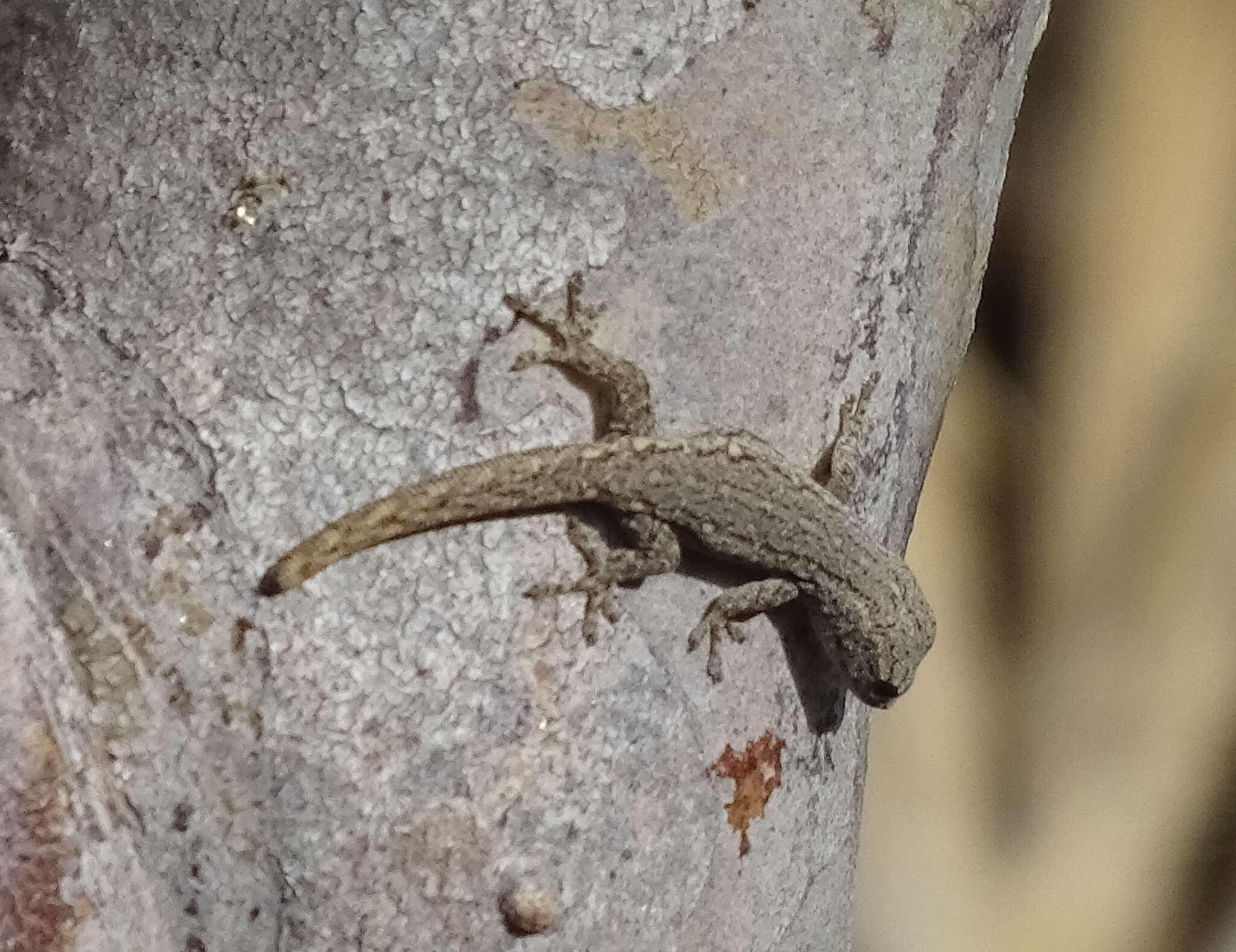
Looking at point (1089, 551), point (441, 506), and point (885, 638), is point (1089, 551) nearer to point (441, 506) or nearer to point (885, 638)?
point (885, 638)

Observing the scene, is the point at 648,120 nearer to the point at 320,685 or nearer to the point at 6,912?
the point at 320,685

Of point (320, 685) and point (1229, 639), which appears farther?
point (1229, 639)

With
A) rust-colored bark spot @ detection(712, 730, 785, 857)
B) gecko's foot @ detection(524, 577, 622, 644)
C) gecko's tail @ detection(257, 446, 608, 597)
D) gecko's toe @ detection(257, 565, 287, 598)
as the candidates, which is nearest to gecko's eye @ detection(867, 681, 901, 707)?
rust-colored bark spot @ detection(712, 730, 785, 857)

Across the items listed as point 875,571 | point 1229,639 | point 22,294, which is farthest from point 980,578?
point 22,294

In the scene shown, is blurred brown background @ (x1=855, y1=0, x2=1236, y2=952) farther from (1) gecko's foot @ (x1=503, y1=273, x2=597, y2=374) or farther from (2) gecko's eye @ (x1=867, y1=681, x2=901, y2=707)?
(1) gecko's foot @ (x1=503, y1=273, x2=597, y2=374)

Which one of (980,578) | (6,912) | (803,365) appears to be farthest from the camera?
(980,578)

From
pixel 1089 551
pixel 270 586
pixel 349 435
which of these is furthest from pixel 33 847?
pixel 1089 551
